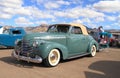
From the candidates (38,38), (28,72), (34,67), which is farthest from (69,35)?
(28,72)

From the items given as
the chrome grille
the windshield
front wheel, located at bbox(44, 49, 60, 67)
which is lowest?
front wheel, located at bbox(44, 49, 60, 67)

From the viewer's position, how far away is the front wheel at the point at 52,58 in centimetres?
882

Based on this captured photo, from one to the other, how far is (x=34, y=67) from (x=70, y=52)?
2147mm

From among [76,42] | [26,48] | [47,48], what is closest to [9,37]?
[76,42]

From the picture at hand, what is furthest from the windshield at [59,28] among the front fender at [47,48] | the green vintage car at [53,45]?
the front fender at [47,48]

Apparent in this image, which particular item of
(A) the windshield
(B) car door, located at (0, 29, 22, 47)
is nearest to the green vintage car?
(A) the windshield

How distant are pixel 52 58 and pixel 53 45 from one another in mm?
545

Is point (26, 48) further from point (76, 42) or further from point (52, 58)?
point (76, 42)

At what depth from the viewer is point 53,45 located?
9047 mm

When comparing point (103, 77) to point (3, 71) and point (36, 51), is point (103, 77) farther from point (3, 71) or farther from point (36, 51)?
point (3, 71)

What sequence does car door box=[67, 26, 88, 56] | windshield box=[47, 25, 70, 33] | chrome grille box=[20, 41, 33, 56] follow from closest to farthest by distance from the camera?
chrome grille box=[20, 41, 33, 56] < car door box=[67, 26, 88, 56] < windshield box=[47, 25, 70, 33]

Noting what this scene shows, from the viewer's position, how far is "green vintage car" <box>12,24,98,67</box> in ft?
28.9

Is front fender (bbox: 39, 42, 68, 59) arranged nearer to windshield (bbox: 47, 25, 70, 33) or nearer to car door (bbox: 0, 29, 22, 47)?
windshield (bbox: 47, 25, 70, 33)

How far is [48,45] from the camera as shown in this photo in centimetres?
884
